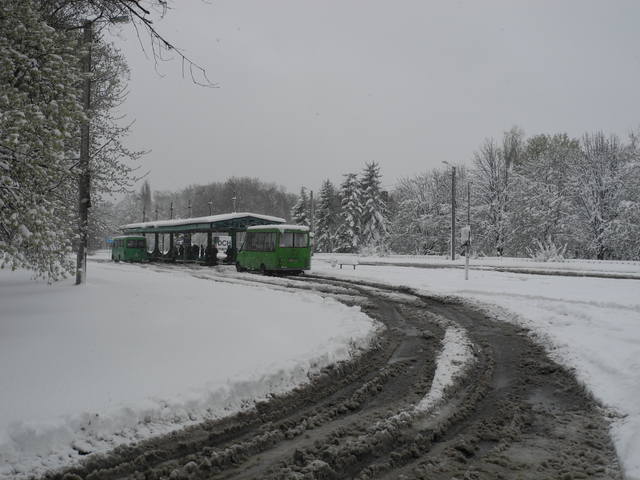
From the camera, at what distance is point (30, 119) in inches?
251

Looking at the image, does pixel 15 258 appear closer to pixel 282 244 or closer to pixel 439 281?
pixel 439 281

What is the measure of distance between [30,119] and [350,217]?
53148 mm

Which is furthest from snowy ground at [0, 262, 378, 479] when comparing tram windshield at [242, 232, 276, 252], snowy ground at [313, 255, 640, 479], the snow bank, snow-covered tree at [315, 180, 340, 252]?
snow-covered tree at [315, 180, 340, 252]

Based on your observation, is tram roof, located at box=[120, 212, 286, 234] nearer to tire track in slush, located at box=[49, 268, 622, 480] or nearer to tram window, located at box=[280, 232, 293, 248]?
tram window, located at box=[280, 232, 293, 248]

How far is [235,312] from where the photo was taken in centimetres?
1008

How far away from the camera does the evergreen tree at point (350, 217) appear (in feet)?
194

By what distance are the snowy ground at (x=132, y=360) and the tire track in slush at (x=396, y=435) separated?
1.20ft

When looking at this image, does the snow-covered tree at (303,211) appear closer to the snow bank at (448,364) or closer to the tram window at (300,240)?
the tram window at (300,240)

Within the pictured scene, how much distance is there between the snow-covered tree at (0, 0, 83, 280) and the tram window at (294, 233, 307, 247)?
1761cm

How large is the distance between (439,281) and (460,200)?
36039mm

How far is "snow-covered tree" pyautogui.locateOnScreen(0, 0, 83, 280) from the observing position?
6309mm

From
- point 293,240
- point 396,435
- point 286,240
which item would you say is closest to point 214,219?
point 286,240

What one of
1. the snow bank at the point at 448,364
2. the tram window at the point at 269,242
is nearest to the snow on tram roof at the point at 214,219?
the tram window at the point at 269,242

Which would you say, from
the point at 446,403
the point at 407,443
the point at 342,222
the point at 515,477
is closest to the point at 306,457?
the point at 407,443
